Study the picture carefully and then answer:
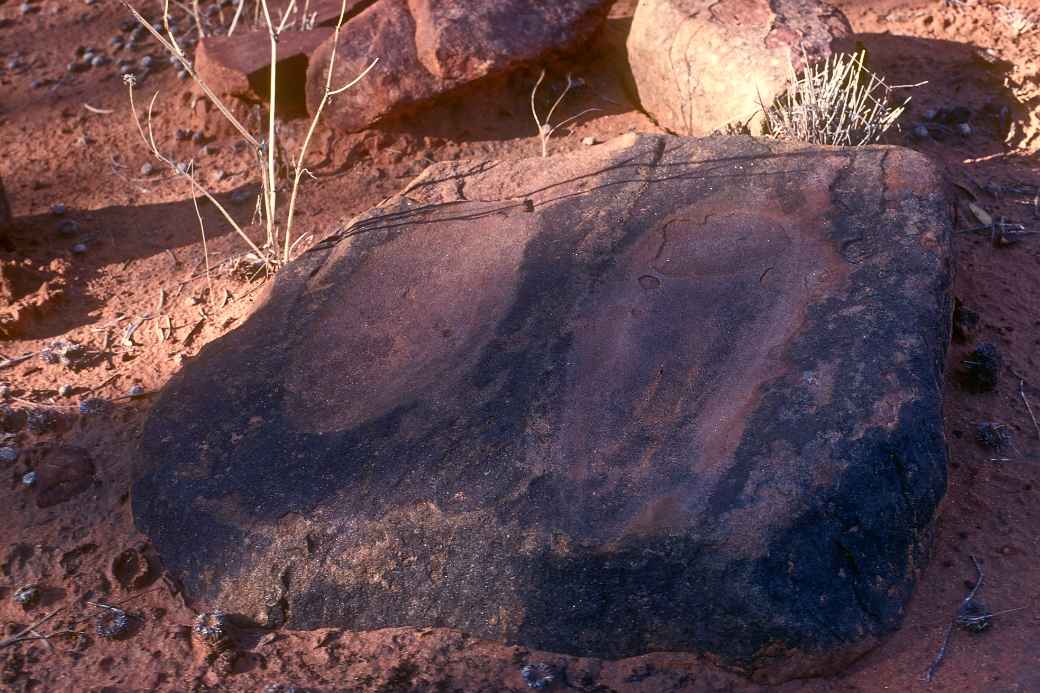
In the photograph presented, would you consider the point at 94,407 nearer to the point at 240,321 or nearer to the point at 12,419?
the point at 12,419

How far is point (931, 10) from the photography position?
4945 millimetres

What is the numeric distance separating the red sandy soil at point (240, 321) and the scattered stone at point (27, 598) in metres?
0.02

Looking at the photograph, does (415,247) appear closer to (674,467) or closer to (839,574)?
(674,467)

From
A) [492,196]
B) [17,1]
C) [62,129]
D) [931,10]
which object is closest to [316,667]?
[492,196]

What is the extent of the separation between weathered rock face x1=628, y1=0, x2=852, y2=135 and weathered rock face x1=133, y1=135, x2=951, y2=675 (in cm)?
84

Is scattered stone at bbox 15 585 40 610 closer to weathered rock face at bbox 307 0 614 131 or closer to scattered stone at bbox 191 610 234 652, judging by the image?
scattered stone at bbox 191 610 234 652

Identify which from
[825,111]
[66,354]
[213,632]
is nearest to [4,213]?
[66,354]

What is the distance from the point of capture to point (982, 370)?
2.98m

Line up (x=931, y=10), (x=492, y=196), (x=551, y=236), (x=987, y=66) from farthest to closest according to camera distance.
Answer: (x=931, y=10) → (x=987, y=66) → (x=492, y=196) → (x=551, y=236)

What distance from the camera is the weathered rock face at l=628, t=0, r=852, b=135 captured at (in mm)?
3877

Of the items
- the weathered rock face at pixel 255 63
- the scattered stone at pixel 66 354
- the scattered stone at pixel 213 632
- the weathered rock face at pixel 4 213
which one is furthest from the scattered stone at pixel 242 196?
the scattered stone at pixel 213 632

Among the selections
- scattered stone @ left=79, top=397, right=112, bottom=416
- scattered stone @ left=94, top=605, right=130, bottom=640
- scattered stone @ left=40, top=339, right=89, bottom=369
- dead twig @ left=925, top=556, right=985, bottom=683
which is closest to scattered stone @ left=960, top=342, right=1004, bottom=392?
dead twig @ left=925, top=556, right=985, bottom=683

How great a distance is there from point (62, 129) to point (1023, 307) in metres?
4.20

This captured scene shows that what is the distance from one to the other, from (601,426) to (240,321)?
4.54 ft
